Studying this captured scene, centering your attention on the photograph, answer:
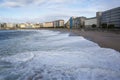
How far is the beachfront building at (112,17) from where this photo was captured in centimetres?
Result: 7623

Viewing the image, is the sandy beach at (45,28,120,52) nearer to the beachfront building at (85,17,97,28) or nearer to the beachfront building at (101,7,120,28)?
the beachfront building at (101,7,120,28)

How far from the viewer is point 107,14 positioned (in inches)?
3568

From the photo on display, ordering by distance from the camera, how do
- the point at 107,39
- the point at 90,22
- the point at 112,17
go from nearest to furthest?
1. the point at 107,39
2. the point at 112,17
3. the point at 90,22

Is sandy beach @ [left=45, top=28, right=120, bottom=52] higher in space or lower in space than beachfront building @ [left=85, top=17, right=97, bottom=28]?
lower

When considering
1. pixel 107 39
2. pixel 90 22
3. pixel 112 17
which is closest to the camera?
pixel 107 39

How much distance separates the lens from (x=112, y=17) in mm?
83125

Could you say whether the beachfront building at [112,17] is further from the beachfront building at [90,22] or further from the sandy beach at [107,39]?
the sandy beach at [107,39]

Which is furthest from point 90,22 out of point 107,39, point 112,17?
point 107,39

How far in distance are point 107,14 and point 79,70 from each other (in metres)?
90.6

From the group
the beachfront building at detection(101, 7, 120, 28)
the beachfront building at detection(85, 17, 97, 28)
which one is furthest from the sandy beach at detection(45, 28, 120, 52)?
the beachfront building at detection(85, 17, 97, 28)

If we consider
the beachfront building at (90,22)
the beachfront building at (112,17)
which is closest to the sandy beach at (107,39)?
the beachfront building at (112,17)

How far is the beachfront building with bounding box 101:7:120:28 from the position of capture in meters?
76.2

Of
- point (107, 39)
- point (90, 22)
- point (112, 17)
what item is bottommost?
point (107, 39)

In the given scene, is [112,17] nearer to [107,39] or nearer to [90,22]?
[90,22]
